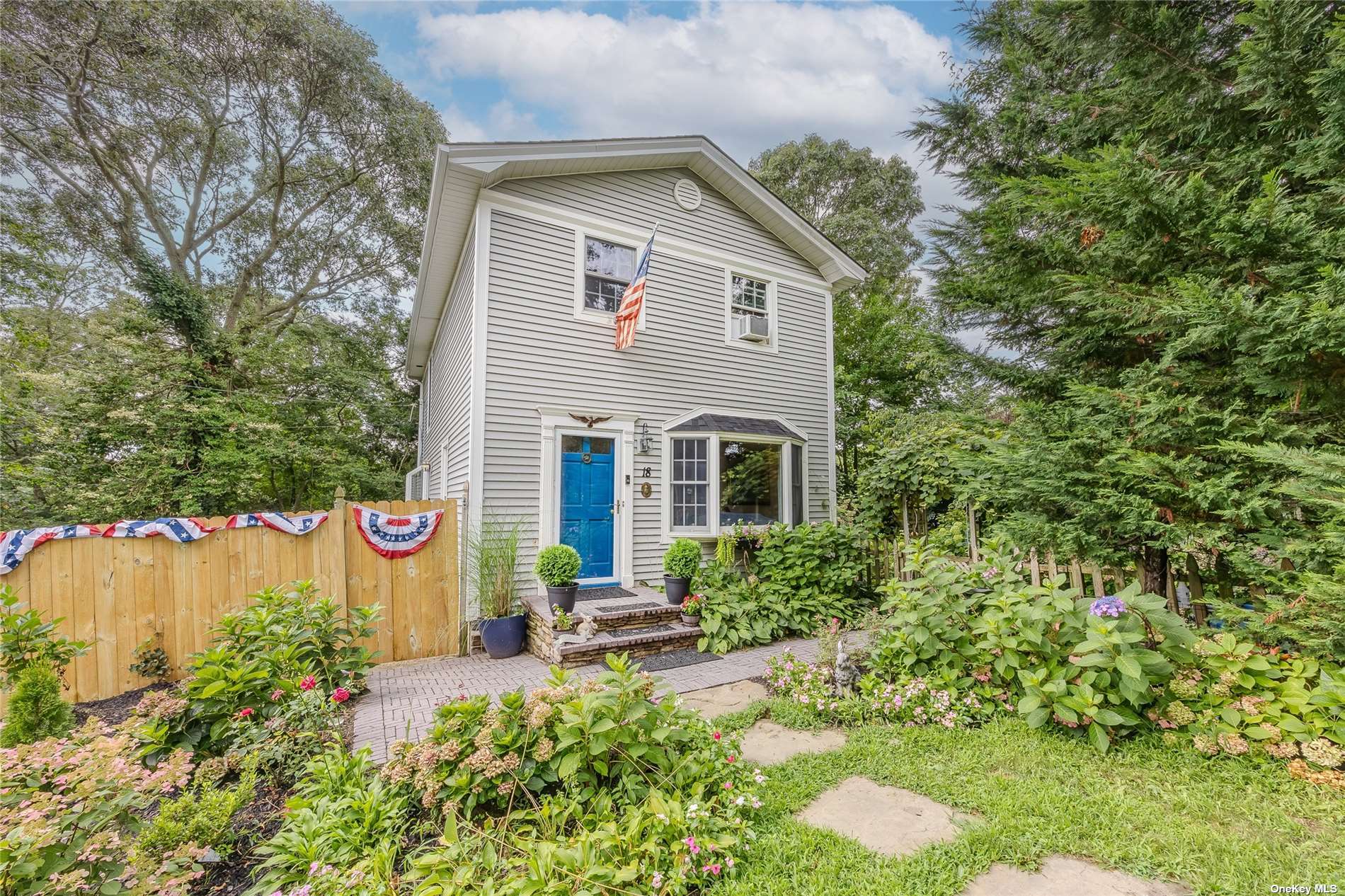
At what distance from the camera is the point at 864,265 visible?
54.3ft

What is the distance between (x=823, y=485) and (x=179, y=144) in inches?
709

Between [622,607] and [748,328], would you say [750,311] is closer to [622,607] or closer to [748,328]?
[748,328]

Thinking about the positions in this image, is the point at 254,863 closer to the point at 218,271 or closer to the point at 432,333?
the point at 432,333

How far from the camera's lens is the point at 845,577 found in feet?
20.4

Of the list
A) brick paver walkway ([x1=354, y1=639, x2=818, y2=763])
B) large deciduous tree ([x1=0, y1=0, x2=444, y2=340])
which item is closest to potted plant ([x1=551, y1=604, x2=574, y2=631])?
brick paver walkway ([x1=354, y1=639, x2=818, y2=763])

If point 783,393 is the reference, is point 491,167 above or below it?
above

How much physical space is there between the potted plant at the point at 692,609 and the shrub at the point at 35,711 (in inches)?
181

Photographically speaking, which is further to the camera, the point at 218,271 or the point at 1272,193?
the point at 218,271

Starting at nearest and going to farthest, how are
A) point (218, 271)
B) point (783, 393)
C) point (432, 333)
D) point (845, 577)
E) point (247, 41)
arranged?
point (845, 577) → point (783, 393) → point (432, 333) → point (247, 41) → point (218, 271)

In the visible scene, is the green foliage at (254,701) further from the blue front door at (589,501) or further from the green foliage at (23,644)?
the blue front door at (589,501)

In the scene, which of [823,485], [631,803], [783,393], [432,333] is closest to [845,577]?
[823,485]

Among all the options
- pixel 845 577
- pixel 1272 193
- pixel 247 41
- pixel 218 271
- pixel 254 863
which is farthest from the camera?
pixel 218 271

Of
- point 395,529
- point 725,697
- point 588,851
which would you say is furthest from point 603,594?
point 588,851

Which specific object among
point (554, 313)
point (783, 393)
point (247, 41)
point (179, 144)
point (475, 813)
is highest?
point (247, 41)
